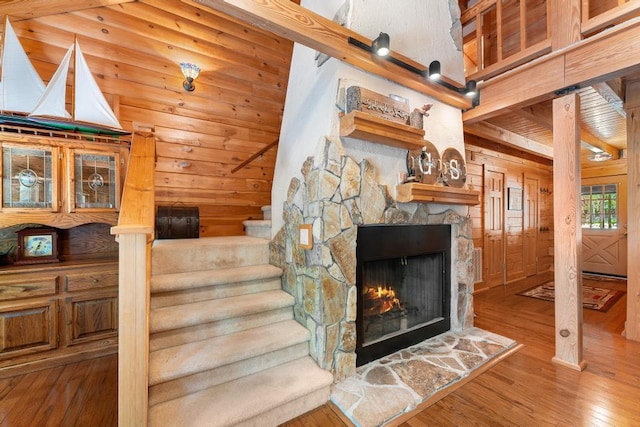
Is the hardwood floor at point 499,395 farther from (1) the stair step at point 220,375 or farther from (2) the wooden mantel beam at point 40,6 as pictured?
(2) the wooden mantel beam at point 40,6

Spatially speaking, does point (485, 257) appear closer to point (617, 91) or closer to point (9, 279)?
point (617, 91)

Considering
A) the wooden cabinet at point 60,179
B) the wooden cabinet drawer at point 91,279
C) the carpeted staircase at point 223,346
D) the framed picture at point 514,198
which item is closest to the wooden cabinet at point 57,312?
the wooden cabinet drawer at point 91,279

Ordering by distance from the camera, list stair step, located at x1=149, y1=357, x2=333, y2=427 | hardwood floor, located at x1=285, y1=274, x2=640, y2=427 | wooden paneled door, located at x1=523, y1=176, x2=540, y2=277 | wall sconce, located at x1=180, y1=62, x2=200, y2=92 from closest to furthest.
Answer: stair step, located at x1=149, y1=357, x2=333, y2=427 → hardwood floor, located at x1=285, y1=274, x2=640, y2=427 → wall sconce, located at x1=180, y1=62, x2=200, y2=92 → wooden paneled door, located at x1=523, y1=176, x2=540, y2=277

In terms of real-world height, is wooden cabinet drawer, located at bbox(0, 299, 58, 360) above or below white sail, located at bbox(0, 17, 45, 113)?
below

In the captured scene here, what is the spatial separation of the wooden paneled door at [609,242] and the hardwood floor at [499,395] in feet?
15.3

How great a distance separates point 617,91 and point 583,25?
1.31 m

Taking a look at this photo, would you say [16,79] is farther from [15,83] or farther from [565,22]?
[565,22]

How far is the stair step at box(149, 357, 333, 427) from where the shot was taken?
4.68 feet

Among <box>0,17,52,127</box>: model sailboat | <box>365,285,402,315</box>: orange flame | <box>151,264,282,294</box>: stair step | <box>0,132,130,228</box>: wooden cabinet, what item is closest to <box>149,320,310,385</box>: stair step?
<box>151,264,282,294</box>: stair step

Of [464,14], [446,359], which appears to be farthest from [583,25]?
[446,359]

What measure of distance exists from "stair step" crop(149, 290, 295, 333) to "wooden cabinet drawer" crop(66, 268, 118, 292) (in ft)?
3.24

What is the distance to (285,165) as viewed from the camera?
251 centimetres

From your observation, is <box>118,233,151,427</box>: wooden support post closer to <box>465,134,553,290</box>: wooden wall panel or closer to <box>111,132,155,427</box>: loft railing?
<box>111,132,155,427</box>: loft railing

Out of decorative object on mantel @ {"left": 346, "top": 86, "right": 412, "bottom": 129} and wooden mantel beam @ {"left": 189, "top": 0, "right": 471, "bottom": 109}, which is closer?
wooden mantel beam @ {"left": 189, "top": 0, "right": 471, "bottom": 109}
